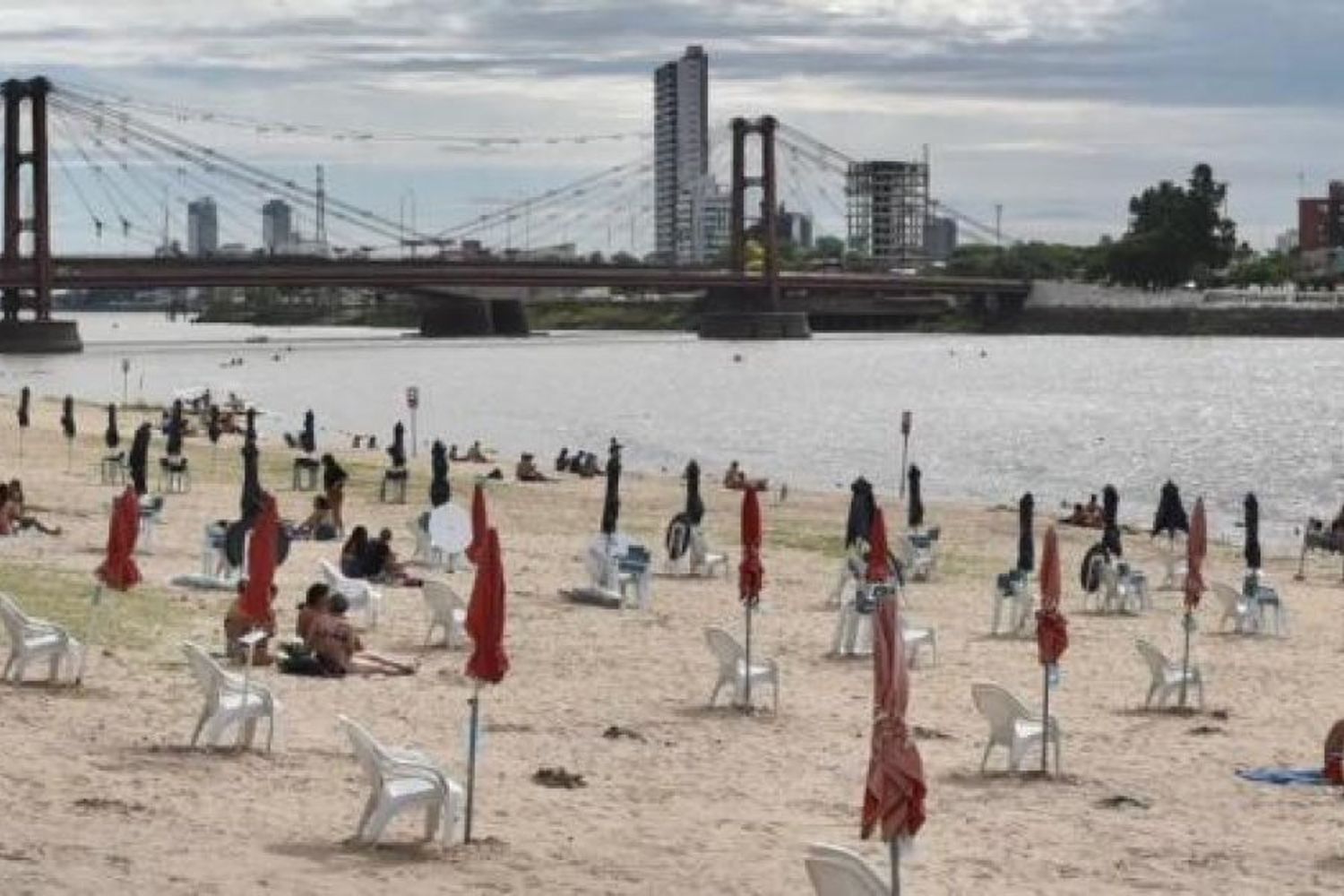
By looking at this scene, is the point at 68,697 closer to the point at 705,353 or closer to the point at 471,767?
the point at 471,767

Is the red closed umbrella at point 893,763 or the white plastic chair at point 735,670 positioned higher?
the red closed umbrella at point 893,763

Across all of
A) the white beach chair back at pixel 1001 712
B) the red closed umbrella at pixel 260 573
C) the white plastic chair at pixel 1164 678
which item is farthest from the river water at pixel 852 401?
the red closed umbrella at pixel 260 573

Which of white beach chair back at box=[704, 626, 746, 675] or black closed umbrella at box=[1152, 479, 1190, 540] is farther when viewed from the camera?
black closed umbrella at box=[1152, 479, 1190, 540]

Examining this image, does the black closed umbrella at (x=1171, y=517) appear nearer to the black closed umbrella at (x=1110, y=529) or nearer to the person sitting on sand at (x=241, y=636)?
the black closed umbrella at (x=1110, y=529)

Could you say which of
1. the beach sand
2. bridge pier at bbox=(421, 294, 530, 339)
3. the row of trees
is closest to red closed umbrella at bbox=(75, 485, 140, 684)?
the beach sand

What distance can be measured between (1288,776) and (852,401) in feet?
242

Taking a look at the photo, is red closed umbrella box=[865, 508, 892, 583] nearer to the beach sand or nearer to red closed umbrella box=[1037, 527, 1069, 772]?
the beach sand

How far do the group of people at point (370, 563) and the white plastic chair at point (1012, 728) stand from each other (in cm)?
778

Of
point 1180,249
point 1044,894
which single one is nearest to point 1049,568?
point 1044,894

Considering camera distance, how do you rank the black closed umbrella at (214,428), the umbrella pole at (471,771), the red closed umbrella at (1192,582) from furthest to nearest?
1. the black closed umbrella at (214,428)
2. the red closed umbrella at (1192,582)
3. the umbrella pole at (471,771)

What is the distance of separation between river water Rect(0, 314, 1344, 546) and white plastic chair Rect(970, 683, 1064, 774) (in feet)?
80.3

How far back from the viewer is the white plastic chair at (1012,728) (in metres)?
12.9

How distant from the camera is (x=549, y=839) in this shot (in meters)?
10.6

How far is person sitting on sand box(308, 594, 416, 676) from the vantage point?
14.7 meters
